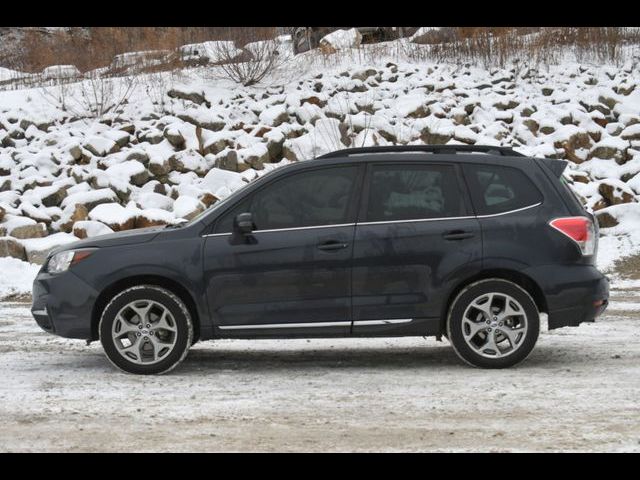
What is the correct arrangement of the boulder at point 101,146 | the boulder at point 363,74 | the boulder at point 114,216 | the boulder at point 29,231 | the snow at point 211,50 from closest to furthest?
the boulder at point 29,231, the boulder at point 114,216, the boulder at point 101,146, the boulder at point 363,74, the snow at point 211,50

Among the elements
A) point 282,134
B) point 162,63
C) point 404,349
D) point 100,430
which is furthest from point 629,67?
point 100,430

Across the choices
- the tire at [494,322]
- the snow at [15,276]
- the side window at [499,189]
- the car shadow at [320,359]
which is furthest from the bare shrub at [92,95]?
the tire at [494,322]

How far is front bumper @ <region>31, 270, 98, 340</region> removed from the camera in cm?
795

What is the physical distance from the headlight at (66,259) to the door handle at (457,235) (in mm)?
2822

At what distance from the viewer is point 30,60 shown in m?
24.9

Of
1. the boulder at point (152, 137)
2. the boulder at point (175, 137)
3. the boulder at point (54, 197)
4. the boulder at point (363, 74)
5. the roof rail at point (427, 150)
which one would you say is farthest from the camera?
the boulder at point (363, 74)

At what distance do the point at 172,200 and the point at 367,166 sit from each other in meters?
10.7

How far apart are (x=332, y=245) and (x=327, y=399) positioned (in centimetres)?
143

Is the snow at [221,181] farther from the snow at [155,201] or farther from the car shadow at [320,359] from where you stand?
the car shadow at [320,359]

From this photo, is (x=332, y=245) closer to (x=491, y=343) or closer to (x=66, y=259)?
(x=491, y=343)

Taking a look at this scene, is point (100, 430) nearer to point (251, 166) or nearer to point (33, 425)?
point (33, 425)

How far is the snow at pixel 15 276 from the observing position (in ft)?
46.5

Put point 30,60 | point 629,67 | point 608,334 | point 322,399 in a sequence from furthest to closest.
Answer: point 30,60, point 629,67, point 608,334, point 322,399

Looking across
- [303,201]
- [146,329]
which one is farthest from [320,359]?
[146,329]
